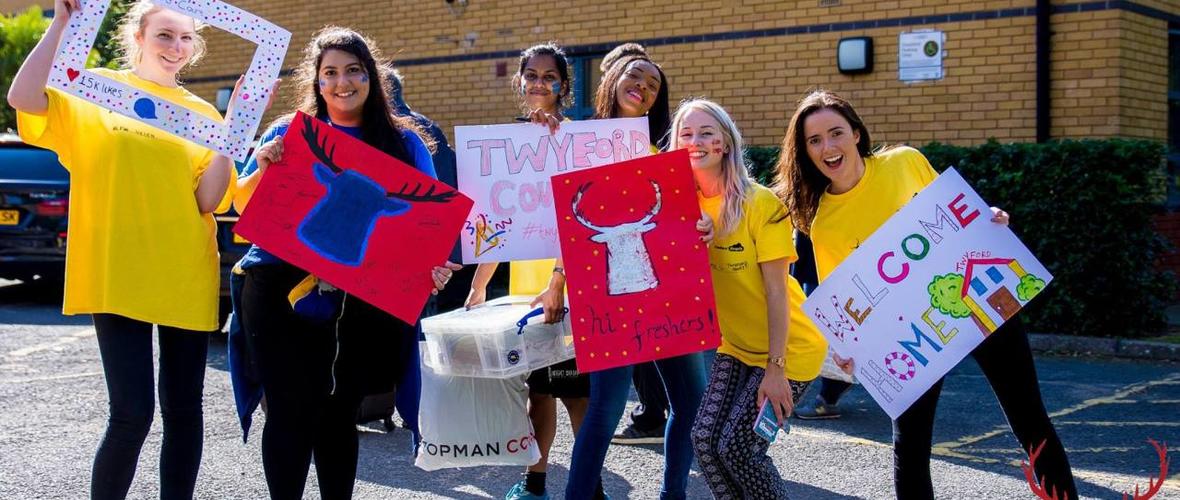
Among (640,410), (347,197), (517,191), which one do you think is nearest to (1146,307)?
(640,410)

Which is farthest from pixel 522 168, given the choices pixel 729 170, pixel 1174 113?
pixel 1174 113

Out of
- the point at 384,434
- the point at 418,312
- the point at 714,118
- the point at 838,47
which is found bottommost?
the point at 384,434

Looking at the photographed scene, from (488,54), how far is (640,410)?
25.7ft

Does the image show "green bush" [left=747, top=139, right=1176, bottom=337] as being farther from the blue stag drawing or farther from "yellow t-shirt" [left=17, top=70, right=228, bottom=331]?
"yellow t-shirt" [left=17, top=70, right=228, bottom=331]

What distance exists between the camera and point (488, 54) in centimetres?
1323

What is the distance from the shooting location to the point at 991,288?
3.75m

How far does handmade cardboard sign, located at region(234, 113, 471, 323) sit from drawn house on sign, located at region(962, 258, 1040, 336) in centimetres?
157

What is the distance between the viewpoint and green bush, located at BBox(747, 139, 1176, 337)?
28.5ft

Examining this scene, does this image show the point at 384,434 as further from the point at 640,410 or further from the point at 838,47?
the point at 838,47

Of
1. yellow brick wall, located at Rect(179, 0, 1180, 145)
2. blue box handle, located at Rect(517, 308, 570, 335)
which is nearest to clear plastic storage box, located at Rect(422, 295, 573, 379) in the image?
blue box handle, located at Rect(517, 308, 570, 335)

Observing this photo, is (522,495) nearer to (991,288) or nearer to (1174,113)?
(991,288)

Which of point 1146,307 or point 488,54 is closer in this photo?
point 1146,307

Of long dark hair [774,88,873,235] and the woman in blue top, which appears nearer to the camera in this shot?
the woman in blue top

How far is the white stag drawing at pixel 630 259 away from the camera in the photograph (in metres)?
3.81
